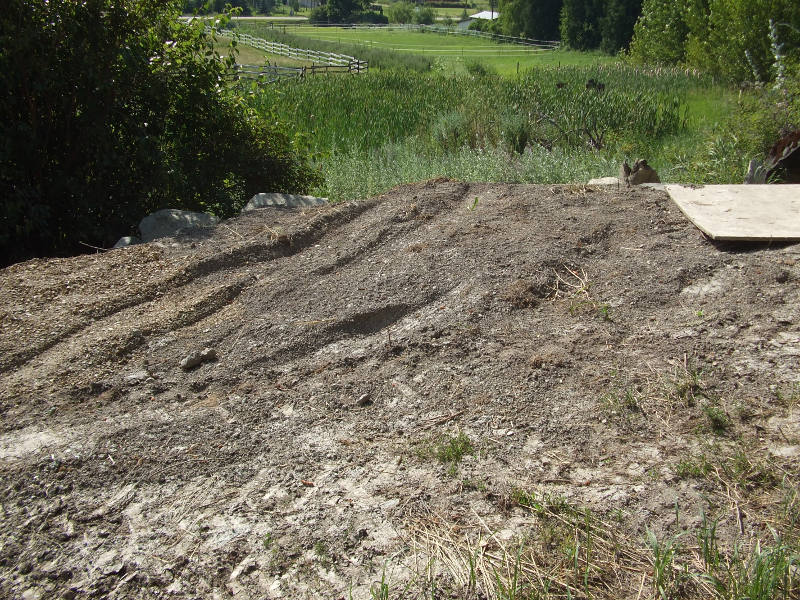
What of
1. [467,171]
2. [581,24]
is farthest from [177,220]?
[581,24]

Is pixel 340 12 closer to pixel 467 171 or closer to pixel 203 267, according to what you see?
pixel 467 171

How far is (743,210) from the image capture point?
3801mm

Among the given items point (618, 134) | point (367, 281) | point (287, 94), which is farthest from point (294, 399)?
point (287, 94)

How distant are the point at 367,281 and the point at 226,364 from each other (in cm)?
94

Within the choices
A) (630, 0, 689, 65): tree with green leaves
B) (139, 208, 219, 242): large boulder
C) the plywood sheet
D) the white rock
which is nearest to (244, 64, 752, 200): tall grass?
(139, 208, 219, 242): large boulder

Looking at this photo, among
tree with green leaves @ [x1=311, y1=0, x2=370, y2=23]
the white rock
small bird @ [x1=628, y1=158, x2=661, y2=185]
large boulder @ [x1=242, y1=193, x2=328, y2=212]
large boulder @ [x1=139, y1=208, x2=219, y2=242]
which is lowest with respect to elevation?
the white rock

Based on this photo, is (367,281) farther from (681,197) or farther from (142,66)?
(142,66)

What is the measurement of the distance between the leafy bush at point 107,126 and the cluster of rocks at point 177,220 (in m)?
0.41

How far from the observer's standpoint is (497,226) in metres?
4.08

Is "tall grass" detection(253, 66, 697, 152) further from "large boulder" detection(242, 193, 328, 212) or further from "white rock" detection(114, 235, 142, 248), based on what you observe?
"white rock" detection(114, 235, 142, 248)

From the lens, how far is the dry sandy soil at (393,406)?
1.91 meters

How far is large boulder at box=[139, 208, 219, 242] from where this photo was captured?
477 cm

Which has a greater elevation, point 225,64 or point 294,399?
point 225,64

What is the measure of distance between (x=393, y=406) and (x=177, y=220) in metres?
2.97
